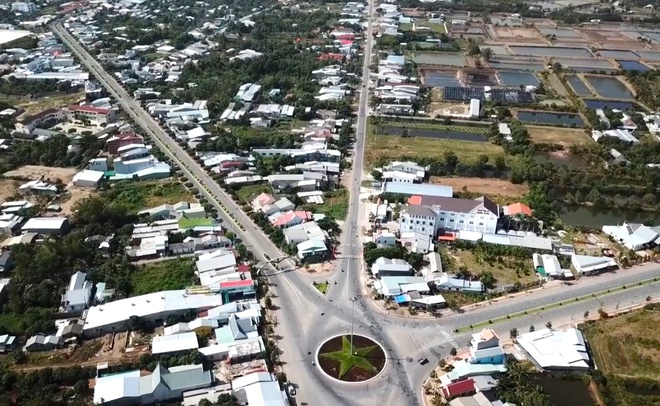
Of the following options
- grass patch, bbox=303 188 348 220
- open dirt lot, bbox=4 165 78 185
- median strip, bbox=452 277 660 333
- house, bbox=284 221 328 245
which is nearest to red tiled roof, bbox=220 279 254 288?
house, bbox=284 221 328 245

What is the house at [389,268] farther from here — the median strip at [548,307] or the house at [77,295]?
the house at [77,295]

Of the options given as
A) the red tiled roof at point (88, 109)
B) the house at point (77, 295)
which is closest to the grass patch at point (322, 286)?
the house at point (77, 295)

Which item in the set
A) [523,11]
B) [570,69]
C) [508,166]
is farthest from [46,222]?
[523,11]

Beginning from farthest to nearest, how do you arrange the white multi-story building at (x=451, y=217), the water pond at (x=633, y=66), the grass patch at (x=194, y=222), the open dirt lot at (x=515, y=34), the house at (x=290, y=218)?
the open dirt lot at (x=515, y=34) → the water pond at (x=633, y=66) → the house at (x=290, y=218) → the grass patch at (x=194, y=222) → the white multi-story building at (x=451, y=217)

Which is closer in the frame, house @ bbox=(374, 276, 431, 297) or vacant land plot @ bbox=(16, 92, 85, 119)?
house @ bbox=(374, 276, 431, 297)

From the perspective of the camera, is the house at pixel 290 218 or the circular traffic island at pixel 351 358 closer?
the circular traffic island at pixel 351 358

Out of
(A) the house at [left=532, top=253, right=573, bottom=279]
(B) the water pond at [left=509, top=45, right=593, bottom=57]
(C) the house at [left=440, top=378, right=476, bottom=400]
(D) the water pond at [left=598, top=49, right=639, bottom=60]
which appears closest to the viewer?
(C) the house at [left=440, top=378, right=476, bottom=400]

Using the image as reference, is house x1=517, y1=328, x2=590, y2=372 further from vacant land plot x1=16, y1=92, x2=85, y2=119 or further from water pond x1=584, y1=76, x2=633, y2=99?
vacant land plot x1=16, y1=92, x2=85, y2=119

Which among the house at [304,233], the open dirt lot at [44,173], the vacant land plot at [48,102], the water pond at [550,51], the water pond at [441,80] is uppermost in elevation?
the vacant land plot at [48,102]
